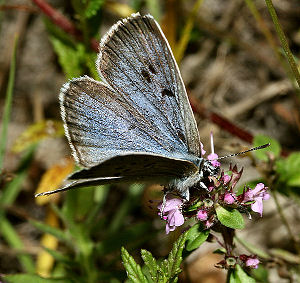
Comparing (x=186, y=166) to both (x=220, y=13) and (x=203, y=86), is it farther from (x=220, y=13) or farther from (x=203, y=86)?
(x=220, y=13)

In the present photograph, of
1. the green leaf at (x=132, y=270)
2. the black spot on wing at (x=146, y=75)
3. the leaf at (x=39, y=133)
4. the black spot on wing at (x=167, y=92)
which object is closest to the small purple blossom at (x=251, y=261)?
the green leaf at (x=132, y=270)

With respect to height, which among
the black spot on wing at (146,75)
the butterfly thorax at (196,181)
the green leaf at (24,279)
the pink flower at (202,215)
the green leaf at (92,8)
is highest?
the green leaf at (92,8)

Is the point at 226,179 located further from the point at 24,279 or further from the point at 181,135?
the point at 24,279

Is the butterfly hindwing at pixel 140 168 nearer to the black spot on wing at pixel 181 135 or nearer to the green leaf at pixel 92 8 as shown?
the black spot on wing at pixel 181 135

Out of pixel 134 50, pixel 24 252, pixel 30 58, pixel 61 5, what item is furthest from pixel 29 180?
pixel 134 50

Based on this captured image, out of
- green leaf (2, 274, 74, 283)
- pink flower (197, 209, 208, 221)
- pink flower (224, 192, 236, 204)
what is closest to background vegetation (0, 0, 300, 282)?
green leaf (2, 274, 74, 283)
